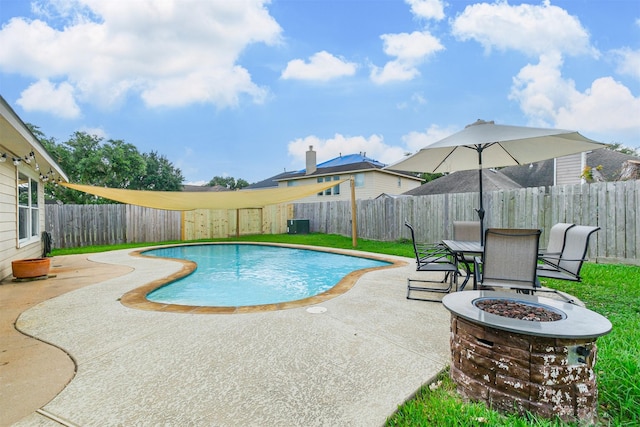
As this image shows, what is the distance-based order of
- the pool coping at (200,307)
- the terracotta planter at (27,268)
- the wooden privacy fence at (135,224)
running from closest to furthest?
the pool coping at (200,307), the terracotta planter at (27,268), the wooden privacy fence at (135,224)

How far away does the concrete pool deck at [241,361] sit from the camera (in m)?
1.88

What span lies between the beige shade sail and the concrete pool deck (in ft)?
16.7

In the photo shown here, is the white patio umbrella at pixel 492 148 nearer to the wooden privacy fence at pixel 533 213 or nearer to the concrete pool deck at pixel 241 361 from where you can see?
the concrete pool deck at pixel 241 361

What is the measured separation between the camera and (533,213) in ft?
26.0

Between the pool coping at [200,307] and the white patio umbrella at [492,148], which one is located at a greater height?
the white patio umbrella at [492,148]

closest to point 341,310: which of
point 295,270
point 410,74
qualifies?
point 295,270

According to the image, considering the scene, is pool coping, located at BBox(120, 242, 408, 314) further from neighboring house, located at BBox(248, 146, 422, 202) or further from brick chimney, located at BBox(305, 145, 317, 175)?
brick chimney, located at BBox(305, 145, 317, 175)

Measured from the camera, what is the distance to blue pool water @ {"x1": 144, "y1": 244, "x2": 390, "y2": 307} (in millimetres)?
5305

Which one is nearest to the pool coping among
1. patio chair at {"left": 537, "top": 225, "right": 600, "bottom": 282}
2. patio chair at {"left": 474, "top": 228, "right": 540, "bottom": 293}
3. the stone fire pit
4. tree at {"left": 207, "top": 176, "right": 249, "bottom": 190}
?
patio chair at {"left": 474, "top": 228, "right": 540, "bottom": 293}

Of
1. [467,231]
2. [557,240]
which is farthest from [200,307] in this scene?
[557,240]

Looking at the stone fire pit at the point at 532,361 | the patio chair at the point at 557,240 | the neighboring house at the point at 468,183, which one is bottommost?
the stone fire pit at the point at 532,361

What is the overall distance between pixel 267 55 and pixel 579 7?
986 centimetres

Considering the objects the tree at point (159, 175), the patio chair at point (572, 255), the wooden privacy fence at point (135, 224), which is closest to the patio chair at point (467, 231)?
the patio chair at point (572, 255)

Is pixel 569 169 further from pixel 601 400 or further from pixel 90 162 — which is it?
pixel 90 162
